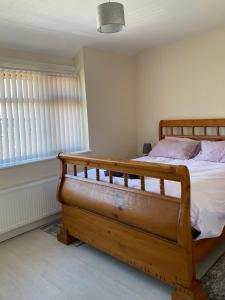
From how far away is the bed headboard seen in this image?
359cm

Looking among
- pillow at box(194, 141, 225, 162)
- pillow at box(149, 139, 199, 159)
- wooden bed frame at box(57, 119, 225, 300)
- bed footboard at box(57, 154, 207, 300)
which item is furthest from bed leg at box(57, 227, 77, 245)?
pillow at box(194, 141, 225, 162)

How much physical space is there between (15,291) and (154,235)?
4.01 feet

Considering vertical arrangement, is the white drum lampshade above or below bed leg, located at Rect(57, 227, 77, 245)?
above

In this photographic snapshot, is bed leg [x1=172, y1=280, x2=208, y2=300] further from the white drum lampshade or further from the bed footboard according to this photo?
the white drum lampshade

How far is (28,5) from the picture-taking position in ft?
8.23

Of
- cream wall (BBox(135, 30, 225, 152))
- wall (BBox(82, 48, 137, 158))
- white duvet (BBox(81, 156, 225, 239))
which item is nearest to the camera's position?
white duvet (BBox(81, 156, 225, 239))

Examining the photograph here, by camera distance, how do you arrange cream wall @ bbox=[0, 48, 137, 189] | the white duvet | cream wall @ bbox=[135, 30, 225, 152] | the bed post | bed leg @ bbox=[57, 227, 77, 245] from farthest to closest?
cream wall @ bbox=[135, 30, 225, 152] → cream wall @ bbox=[0, 48, 137, 189] → bed leg @ bbox=[57, 227, 77, 245] → the white duvet → the bed post

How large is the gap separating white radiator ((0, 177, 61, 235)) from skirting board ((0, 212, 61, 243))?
0.34ft

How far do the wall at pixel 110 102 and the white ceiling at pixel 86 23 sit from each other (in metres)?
0.31

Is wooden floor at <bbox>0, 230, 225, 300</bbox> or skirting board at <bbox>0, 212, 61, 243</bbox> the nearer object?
wooden floor at <bbox>0, 230, 225, 300</bbox>

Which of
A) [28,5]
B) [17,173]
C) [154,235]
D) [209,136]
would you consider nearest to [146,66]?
[209,136]

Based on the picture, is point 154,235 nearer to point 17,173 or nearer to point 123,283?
point 123,283

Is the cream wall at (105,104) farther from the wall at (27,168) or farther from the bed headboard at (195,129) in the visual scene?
the bed headboard at (195,129)

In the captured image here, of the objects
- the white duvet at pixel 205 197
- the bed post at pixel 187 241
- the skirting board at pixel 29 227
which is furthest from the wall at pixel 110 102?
the bed post at pixel 187 241
